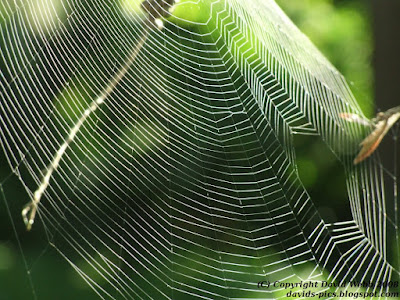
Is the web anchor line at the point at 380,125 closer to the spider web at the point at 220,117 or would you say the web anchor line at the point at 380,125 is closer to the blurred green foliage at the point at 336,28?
the spider web at the point at 220,117

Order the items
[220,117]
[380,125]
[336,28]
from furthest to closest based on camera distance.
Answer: [336,28] < [220,117] < [380,125]

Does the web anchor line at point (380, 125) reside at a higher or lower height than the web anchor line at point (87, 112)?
lower

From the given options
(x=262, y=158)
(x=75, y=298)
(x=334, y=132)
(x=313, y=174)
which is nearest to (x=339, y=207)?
(x=313, y=174)

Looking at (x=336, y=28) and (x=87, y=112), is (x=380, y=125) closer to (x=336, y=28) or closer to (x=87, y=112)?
(x=87, y=112)

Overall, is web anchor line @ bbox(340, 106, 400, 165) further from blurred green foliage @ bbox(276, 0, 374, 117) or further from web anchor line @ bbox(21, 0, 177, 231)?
blurred green foliage @ bbox(276, 0, 374, 117)

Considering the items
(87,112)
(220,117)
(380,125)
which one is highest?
(87,112)

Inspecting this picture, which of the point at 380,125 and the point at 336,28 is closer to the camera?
the point at 380,125

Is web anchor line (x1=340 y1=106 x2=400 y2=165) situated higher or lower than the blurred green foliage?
higher

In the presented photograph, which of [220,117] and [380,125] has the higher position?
[380,125]

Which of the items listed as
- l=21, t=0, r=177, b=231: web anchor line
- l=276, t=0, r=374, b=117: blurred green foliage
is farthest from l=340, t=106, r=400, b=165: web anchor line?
l=276, t=0, r=374, b=117: blurred green foliage

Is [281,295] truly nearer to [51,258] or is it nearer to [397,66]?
[397,66]

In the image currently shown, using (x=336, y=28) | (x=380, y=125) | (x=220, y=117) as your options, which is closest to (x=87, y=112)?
(x=380, y=125)

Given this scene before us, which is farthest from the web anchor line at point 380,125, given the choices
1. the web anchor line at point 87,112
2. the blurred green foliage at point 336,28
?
the blurred green foliage at point 336,28
